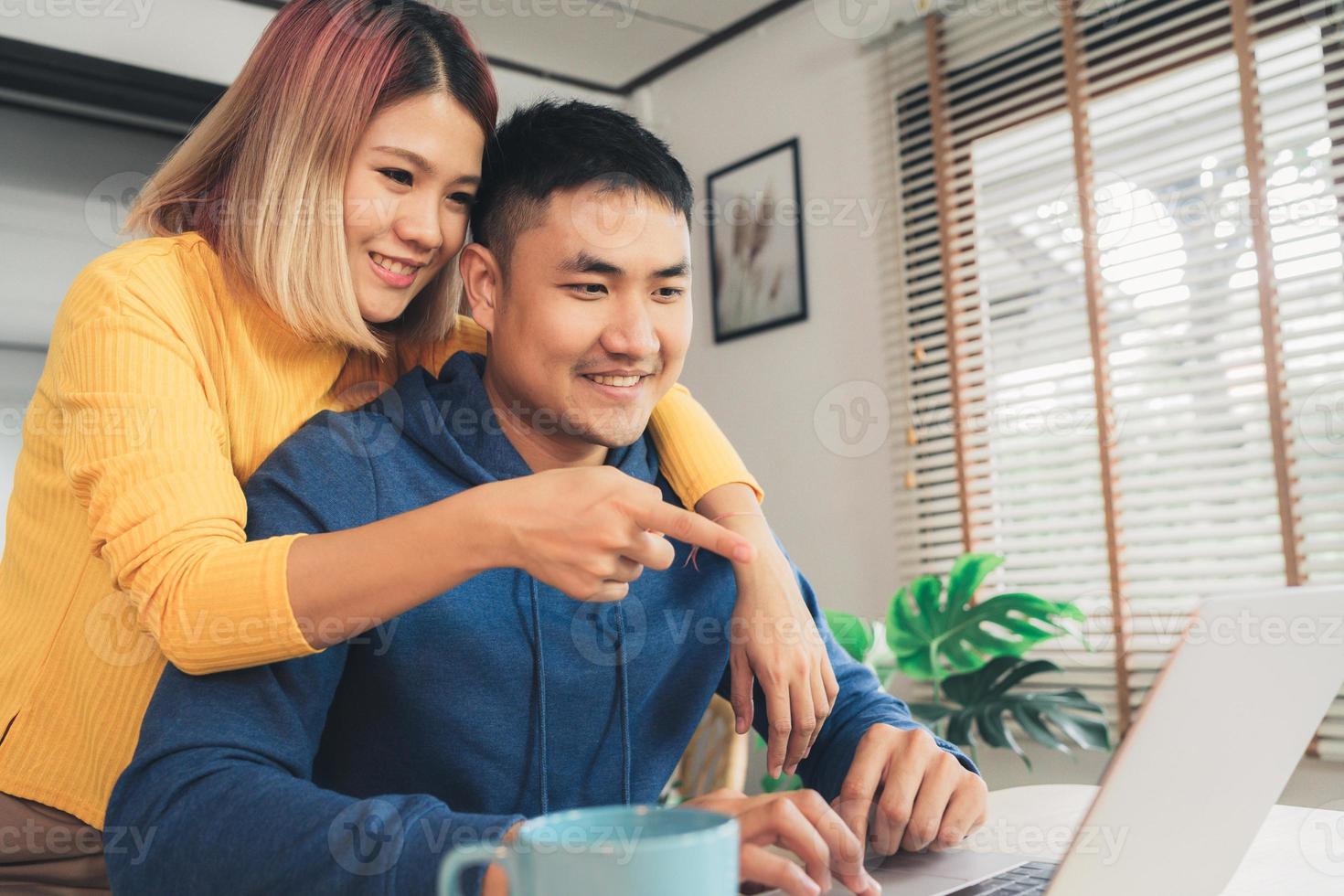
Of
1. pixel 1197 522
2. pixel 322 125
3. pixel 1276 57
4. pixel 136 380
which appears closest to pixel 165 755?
pixel 136 380

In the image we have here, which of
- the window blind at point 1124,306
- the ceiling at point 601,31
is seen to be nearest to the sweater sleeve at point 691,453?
the window blind at point 1124,306

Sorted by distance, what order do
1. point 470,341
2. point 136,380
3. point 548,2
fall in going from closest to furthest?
point 136,380
point 470,341
point 548,2

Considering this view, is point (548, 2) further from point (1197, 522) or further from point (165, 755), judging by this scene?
point (165, 755)

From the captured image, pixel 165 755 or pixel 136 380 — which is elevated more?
pixel 136 380

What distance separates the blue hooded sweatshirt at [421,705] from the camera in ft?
2.13

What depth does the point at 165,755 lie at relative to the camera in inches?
28.0

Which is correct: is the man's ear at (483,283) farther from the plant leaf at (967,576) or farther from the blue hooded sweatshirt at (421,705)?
the plant leaf at (967,576)

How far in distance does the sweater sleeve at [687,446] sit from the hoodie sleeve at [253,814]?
44 cm

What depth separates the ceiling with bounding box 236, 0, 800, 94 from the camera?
3.14 metres

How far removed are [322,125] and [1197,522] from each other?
1.89 m

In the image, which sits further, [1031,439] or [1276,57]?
[1031,439]

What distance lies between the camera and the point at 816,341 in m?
3.08

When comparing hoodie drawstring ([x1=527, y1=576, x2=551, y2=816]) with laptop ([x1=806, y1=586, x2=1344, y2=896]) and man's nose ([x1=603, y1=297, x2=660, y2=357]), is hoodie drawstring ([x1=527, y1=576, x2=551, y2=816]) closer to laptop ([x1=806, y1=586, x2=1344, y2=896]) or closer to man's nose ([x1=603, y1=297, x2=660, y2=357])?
man's nose ([x1=603, y1=297, x2=660, y2=357])

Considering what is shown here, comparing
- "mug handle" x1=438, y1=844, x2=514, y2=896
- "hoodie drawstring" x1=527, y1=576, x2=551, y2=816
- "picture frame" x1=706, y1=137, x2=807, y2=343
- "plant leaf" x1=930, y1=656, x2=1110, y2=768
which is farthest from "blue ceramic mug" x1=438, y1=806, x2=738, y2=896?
"picture frame" x1=706, y1=137, x2=807, y2=343
